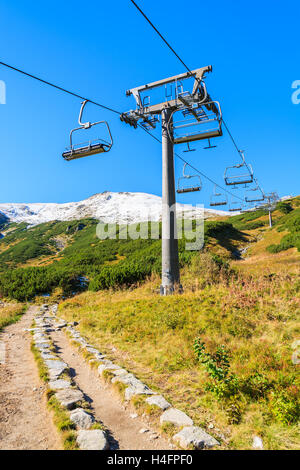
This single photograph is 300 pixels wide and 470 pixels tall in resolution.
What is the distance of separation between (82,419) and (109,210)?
9938 centimetres

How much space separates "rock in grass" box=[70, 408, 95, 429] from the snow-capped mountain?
6976 cm

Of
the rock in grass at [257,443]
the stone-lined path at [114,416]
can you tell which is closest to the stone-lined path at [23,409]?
the stone-lined path at [114,416]

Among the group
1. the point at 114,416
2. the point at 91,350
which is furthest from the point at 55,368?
the point at 114,416

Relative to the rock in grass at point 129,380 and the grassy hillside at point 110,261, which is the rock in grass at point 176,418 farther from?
the grassy hillside at point 110,261

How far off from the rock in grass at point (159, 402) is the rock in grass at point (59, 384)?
1.63 metres

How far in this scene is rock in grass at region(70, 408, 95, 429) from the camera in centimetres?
357

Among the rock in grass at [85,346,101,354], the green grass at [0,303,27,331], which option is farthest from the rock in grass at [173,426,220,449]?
the green grass at [0,303,27,331]

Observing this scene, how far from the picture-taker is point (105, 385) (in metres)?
5.15

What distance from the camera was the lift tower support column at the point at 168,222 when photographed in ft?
37.4

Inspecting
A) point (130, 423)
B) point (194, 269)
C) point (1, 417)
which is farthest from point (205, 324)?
point (194, 269)

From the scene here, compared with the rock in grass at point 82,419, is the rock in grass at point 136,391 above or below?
below
